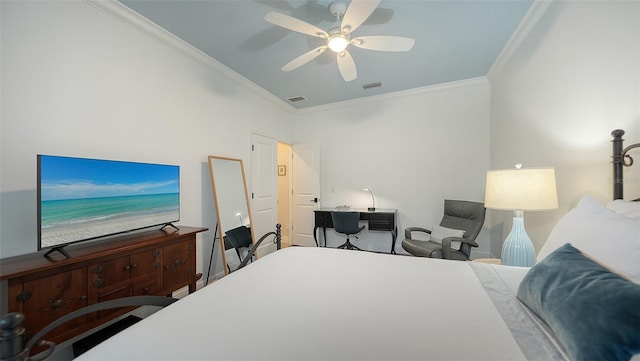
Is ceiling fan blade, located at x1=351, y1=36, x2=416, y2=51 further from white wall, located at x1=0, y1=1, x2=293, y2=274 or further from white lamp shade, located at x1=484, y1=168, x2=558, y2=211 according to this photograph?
white wall, located at x1=0, y1=1, x2=293, y2=274

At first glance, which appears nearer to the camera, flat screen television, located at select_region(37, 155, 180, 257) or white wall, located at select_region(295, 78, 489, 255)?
flat screen television, located at select_region(37, 155, 180, 257)

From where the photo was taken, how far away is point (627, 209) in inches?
42.7

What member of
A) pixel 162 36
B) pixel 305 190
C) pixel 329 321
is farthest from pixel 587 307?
pixel 305 190

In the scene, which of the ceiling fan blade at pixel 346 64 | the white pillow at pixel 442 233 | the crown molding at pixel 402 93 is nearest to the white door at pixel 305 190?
the crown molding at pixel 402 93

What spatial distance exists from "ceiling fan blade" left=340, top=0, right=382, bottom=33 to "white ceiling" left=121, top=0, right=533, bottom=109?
1.12ft

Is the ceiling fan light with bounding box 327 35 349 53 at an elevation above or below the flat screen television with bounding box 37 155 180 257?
above

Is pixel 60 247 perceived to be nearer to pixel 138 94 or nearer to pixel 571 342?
pixel 138 94

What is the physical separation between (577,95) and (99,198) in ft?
11.6

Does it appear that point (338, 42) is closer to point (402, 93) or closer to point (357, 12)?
point (357, 12)

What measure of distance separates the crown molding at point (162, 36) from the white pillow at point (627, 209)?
3.58 metres

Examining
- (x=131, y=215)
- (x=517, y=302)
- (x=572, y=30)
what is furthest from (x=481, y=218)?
(x=131, y=215)

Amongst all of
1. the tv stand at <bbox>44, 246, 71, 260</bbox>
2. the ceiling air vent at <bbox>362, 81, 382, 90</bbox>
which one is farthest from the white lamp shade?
the tv stand at <bbox>44, 246, 71, 260</bbox>

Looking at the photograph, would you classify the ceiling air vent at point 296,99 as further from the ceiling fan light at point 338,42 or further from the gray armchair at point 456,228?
the gray armchair at point 456,228

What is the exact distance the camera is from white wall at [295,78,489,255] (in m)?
3.59
